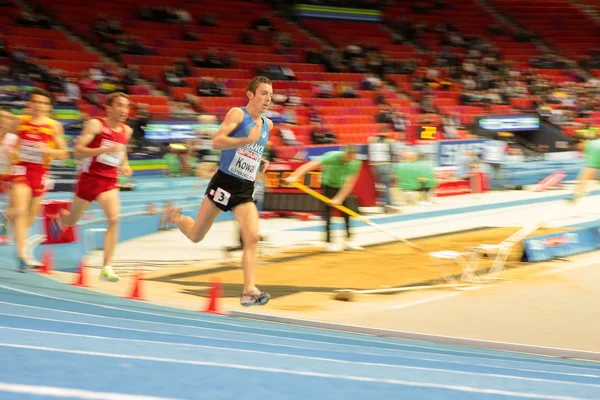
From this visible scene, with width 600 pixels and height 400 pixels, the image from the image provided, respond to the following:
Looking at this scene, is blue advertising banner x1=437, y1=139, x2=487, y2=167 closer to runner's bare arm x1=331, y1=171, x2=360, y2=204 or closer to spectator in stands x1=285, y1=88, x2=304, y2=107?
spectator in stands x1=285, y1=88, x2=304, y2=107

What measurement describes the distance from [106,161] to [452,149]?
17.8 metres

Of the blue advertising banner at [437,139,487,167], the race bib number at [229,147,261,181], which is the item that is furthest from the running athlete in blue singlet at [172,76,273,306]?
the blue advertising banner at [437,139,487,167]

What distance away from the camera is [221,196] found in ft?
23.8

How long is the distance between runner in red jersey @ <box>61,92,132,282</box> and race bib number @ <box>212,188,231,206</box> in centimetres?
120

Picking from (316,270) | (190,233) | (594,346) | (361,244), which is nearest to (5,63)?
(361,244)

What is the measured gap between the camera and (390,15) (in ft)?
128

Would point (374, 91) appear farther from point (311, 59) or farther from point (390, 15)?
point (390, 15)

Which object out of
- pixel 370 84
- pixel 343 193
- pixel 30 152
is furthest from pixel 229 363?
pixel 370 84

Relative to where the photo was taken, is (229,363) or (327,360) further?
(327,360)

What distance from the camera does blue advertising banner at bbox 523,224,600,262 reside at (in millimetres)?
11750

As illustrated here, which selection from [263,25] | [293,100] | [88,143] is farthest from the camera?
[263,25]

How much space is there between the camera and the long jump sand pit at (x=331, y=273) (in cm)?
945

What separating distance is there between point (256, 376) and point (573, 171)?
78.7 feet

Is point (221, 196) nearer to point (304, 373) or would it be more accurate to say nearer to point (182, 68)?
point (304, 373)
